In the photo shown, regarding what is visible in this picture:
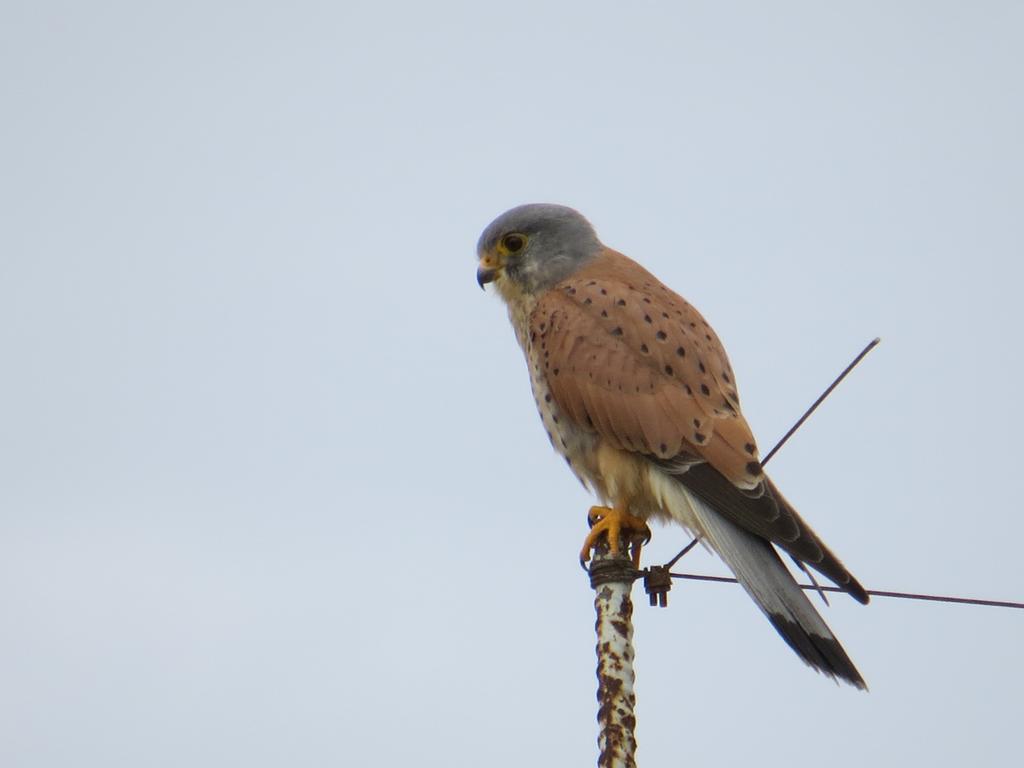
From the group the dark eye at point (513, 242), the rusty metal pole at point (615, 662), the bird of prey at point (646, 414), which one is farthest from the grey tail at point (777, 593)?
the dark eye at point (513, 242)

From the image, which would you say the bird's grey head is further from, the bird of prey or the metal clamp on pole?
the metal clamp on pole

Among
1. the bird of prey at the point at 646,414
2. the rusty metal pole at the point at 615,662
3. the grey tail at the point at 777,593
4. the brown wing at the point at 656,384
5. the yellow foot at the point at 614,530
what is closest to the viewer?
the rusty metal pole at the point at 615,662

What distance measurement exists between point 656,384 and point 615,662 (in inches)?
57.9

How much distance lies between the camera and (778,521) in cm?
372

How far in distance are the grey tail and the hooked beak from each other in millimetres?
1468

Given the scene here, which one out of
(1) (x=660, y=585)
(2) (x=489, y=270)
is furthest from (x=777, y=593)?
(2) (x=489, y=270)

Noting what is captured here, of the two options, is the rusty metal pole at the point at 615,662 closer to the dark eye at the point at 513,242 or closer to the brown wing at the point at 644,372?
the brown wing at the point at 644,372

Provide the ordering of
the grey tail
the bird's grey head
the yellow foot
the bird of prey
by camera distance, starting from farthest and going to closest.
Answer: the bird's grey head, the yellow foot, the bird of prey, the grey tail

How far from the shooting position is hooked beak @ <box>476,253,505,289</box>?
202 inches

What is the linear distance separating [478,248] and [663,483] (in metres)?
1.49

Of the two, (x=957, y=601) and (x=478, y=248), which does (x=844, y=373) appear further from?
(x=478, y=248)

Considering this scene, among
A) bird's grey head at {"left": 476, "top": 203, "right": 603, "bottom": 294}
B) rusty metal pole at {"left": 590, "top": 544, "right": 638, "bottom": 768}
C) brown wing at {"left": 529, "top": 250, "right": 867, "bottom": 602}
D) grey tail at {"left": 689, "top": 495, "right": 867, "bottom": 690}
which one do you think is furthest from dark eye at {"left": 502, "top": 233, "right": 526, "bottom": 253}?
rusty metal pole at {"left": 590, "top": 544, "right": 638, "bottom": 768}

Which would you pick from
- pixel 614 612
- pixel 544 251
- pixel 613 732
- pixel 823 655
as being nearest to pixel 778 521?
pixel 823 655

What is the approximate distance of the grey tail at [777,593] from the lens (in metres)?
3.39
